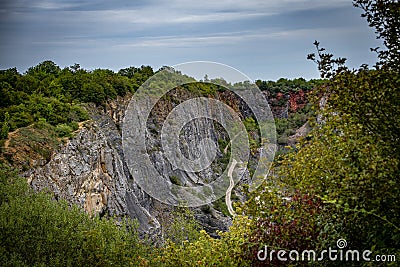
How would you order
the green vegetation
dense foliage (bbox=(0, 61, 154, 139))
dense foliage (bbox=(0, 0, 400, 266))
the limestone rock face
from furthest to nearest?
1. dense foliage (bbox=(0, 61, 154, 139))
2. the limestone rock face
3. the green vegetation
4. dense foliage (bbox=(0, 0, 400, 266))

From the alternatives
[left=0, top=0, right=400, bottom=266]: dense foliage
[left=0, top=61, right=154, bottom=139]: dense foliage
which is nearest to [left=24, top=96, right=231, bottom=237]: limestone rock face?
[left=0, top=61, right=154, bottom=139]: dense foliage

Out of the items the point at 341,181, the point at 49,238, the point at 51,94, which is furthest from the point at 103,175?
the point at 341,181

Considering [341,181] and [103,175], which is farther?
[103,175]

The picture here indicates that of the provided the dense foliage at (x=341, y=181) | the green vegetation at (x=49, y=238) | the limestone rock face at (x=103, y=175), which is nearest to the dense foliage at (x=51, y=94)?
the limestone rock face at (x=103, y=175)

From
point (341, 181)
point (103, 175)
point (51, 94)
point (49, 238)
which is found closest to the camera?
point (341, 181)

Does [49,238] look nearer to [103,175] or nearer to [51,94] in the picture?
[103,175]

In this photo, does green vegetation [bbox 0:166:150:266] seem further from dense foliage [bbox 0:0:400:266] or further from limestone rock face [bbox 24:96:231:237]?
limestone rock face [bbox 24:96:231:237]

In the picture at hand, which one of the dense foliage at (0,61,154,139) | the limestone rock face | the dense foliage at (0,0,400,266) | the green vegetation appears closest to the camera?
the dense foliage at (0,0,400,266)

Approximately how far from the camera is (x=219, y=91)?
2783cm

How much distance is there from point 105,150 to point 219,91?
568 inches

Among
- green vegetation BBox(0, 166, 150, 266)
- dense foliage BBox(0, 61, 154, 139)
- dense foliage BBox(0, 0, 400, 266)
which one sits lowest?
green vegetation BBox(0, 166, 150, 266)

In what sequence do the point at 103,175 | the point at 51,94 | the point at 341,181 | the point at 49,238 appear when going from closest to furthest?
1. the point at 341,181
2. the point at 49,238
3. the point at 103,175
4. the point at 51,94

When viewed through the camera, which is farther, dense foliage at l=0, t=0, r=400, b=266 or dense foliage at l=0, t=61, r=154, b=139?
dense foliage at l=0, t=61, r=154, b=139

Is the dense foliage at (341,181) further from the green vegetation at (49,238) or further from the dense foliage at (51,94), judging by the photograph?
the dense foliage at (51,94)
